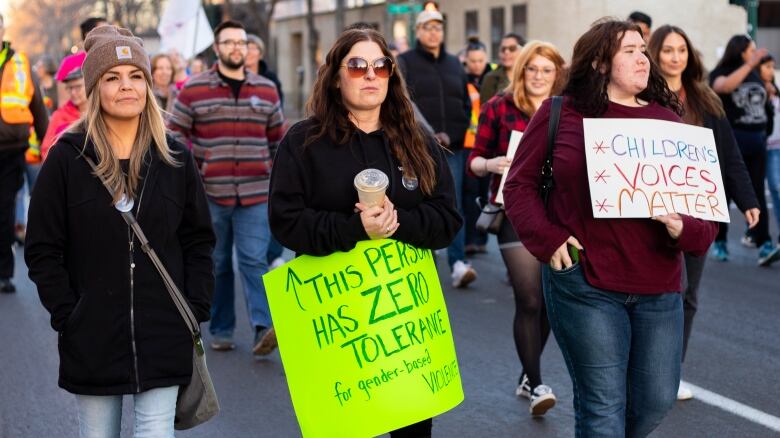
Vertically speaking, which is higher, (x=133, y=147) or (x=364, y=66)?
(x=364, y=66)

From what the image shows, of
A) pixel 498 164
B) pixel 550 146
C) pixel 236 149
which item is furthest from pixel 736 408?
pixel 236 149

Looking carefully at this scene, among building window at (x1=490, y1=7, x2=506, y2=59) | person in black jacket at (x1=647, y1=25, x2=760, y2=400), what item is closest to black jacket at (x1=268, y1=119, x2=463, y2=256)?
person in black jacket at (x1=647, y1=25, x2=760, y2=400)

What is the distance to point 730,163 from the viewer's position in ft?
19.1

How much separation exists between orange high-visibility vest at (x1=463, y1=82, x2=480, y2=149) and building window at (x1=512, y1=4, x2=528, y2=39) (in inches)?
985

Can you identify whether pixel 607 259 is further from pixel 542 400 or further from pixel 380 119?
pixel 542 400

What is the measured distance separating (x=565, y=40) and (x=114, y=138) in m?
31.9

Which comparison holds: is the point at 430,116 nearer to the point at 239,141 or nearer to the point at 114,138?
the point at 239,141

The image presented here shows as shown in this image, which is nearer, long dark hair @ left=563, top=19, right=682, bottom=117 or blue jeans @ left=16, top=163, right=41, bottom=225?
long dark hair @ left=563, top=19, right=682, bottom=117

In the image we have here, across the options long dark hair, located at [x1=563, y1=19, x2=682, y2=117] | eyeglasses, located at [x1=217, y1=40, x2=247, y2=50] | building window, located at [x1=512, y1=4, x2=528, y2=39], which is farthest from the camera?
building window, located at [x1=512, y1=4, x2=528, y2=39]

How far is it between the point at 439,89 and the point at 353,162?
20.3ft

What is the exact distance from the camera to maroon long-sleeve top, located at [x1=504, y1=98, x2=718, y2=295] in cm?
418

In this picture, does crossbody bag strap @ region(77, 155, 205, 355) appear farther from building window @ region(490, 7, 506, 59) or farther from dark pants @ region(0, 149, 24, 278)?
building window @ region(490, 7, 506, 59)

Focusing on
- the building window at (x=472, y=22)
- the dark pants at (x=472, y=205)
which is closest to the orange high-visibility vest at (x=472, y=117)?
the dark pants at (x=472, y=205)

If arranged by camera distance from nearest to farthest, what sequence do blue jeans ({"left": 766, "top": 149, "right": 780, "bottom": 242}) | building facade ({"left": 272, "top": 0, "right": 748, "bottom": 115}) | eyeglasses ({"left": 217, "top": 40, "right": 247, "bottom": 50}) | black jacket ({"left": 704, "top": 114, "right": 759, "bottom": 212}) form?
→ black jacket ({"left": 704, "top": 114, "right": 759, "bottom": 212})
eyeglasses ({"left": 217, "top": 40, "right": 247, "bottom": 50})
blue jeans ({"left": 766, "top": 149, "right": 780, "bottom": 242})
building facade ({"left": 272, "top": 0, "right": 748, "bottom": 115})
